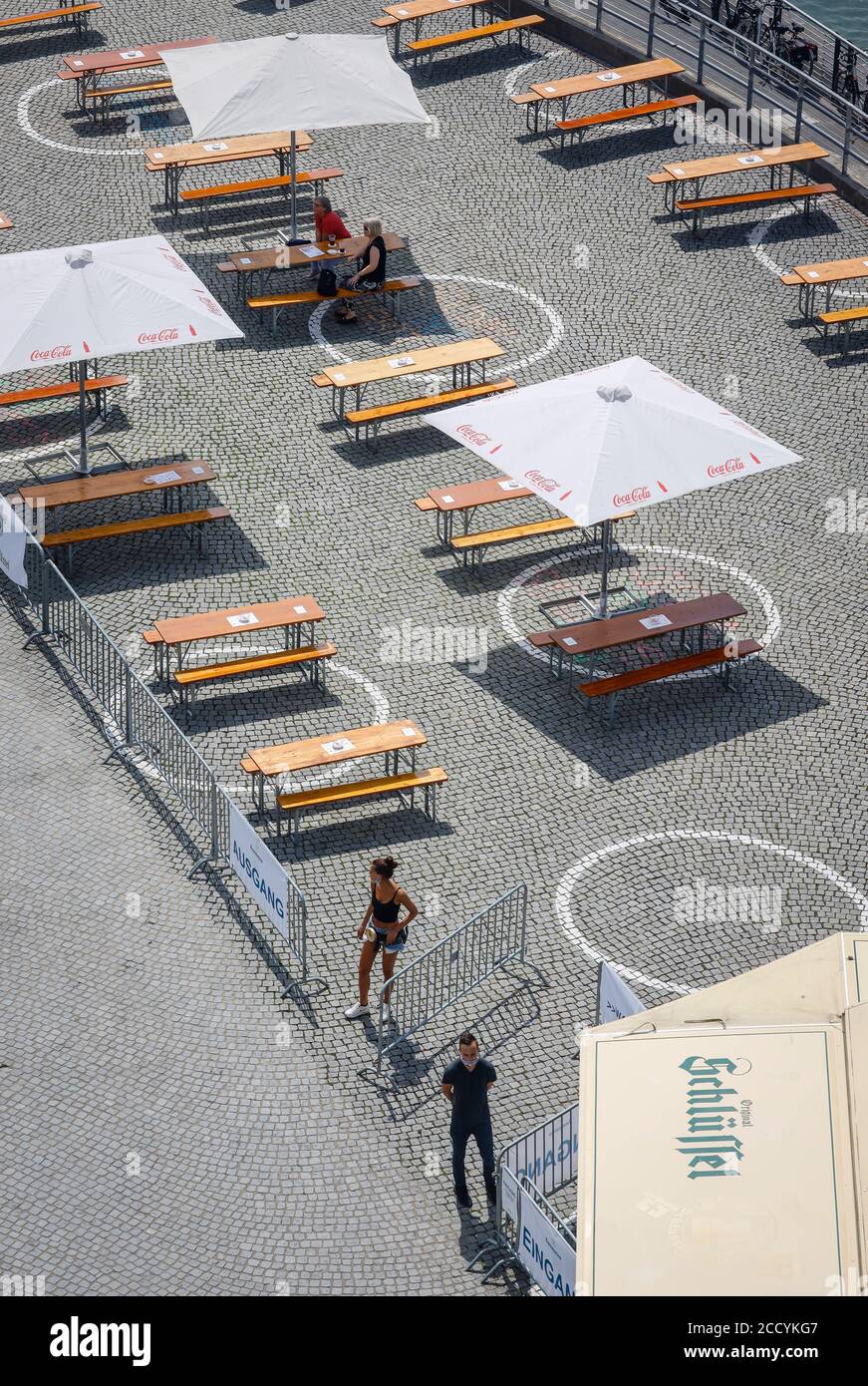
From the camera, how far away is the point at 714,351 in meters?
25.9

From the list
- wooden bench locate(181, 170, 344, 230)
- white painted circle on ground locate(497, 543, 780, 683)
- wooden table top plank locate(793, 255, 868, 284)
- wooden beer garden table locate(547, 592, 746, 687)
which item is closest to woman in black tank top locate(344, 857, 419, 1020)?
wooden beer garden table locate(547, 592, 746, 687)

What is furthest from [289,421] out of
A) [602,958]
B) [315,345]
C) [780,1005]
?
[780,1005]

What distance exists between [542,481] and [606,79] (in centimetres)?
1228

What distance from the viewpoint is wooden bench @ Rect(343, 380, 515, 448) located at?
958 inches

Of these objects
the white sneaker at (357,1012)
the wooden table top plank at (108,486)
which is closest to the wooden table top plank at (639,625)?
the wooden table top plank at (108,486)

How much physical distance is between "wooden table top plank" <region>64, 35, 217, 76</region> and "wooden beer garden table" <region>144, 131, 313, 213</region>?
1919 millimetres

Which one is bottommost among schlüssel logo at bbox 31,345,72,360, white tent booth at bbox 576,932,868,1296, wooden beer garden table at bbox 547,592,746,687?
wooden beer garden table at bbox 547,592,746,687

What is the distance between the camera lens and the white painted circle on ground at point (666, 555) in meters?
21.4

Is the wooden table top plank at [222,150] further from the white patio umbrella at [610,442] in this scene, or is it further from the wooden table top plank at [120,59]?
the white patio umbrella at [610,442]

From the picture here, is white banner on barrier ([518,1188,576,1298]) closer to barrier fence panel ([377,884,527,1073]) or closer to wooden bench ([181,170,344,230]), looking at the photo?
barrier fence panel ([377,884,527,1073])

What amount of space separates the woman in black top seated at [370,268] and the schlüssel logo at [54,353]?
17.4 feet

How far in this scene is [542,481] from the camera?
20.3m

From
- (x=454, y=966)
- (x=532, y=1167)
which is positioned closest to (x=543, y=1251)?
(x=532, y=1167)

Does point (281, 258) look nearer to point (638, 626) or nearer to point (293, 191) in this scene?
point (293, 191)
